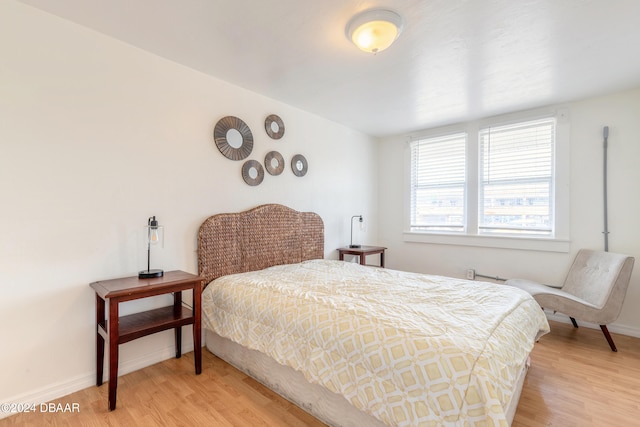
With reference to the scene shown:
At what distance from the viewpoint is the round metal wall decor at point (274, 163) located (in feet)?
10.2

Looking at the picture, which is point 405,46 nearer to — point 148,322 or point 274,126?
point 274,126

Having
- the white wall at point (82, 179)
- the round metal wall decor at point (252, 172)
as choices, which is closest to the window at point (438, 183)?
the round metal wall decor at point (252, 172)

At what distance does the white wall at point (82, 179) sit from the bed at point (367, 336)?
1.48 ft

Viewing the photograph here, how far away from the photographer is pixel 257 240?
2.92 m

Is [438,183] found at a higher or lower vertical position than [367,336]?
higher

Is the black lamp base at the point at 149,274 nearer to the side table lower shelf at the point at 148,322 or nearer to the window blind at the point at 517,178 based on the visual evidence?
the side table lower shelf at the point at 148,322

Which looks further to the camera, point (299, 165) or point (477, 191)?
point (477, 191)

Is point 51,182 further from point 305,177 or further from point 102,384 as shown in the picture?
point 305,177

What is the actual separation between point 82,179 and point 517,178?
424cm

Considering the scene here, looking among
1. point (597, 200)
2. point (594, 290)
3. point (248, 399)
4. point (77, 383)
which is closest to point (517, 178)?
point (597, 200)

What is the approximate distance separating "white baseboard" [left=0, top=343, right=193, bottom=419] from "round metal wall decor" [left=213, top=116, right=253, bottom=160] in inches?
69.0

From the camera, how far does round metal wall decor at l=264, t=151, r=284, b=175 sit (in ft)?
10.2

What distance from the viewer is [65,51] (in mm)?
1905

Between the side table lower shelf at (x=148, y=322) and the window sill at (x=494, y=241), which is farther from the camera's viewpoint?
the window sill at (x=494, y=241)
